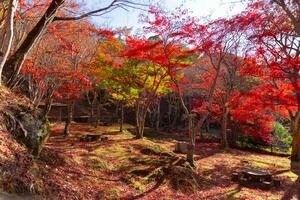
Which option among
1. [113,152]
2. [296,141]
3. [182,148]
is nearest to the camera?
[113,152]

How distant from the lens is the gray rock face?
6.19 m

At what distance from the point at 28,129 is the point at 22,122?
0.22 metres

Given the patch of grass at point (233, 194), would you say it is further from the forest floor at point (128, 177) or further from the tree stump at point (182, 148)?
the tree stump at point (182, 148)

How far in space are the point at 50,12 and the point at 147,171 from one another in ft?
18.8

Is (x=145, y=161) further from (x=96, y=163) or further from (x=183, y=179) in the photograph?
(x=96, y=163)

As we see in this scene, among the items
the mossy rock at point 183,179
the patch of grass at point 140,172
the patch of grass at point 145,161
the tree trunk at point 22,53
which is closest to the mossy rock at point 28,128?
the tree trunk at point 22,53

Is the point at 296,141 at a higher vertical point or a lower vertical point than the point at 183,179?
higher

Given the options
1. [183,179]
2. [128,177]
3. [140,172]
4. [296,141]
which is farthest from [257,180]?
[296,141]

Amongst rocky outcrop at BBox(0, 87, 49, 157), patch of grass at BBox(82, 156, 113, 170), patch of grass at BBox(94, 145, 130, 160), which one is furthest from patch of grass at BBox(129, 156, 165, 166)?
rocky outcrop at BBox(0, 87, 49, 157)

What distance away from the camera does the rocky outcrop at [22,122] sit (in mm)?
Result: 6152

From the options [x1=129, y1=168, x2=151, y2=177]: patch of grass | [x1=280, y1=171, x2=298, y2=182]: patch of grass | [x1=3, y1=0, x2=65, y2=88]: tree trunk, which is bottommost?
[x1=280, y1=171, x2=298, y2=182]: patch of grass

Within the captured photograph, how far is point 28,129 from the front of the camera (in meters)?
6.57

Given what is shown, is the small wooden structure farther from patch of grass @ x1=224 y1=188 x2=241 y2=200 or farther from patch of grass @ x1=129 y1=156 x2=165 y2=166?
patch of grass @ x1=129 y1=156 x2=165 y2=166

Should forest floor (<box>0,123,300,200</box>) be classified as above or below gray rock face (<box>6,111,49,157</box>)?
below
